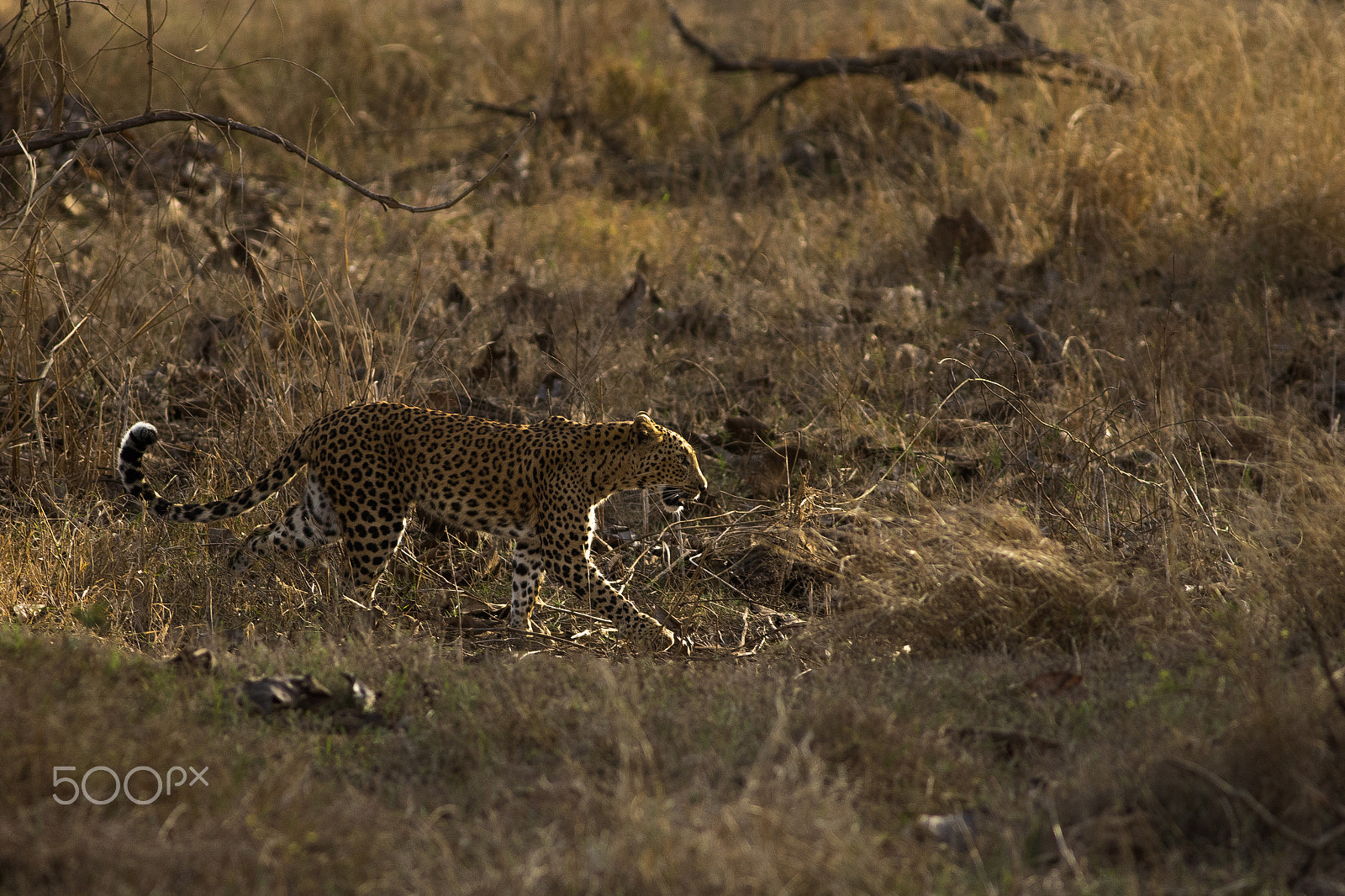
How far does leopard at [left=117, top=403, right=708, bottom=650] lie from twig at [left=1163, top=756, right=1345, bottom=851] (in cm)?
243

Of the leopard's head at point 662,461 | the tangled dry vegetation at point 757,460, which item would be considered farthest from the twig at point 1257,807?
the leopard's head at point 662,461

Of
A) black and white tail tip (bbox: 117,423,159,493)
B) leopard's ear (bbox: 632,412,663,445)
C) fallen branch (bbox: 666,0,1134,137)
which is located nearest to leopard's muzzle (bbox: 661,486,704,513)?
leopard's ear (bbox: 632,412,663,445)

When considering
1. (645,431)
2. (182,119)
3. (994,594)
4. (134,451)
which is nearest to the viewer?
(994,594)

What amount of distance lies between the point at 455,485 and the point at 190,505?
1.08m

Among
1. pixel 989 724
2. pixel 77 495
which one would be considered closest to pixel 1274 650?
pixel 989 724

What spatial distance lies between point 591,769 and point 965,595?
1.57m

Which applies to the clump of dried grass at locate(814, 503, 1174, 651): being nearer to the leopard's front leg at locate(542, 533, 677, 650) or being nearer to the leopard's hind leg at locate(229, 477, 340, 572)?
the leopard's front leg at locate(542, 533, 677, 650)

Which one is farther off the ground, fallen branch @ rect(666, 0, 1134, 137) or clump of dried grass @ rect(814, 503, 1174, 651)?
fallen branch @ rect(666, 0, 1134, 137)

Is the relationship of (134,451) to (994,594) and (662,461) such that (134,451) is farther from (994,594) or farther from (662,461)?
(994,594)

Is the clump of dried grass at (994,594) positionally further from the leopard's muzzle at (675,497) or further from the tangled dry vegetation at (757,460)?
the leopard's muzzle at (675,497)

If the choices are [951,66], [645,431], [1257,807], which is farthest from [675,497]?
[951,66]

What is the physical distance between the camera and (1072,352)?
760 cm

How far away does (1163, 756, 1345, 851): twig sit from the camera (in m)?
2.84

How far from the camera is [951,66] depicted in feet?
37.2
